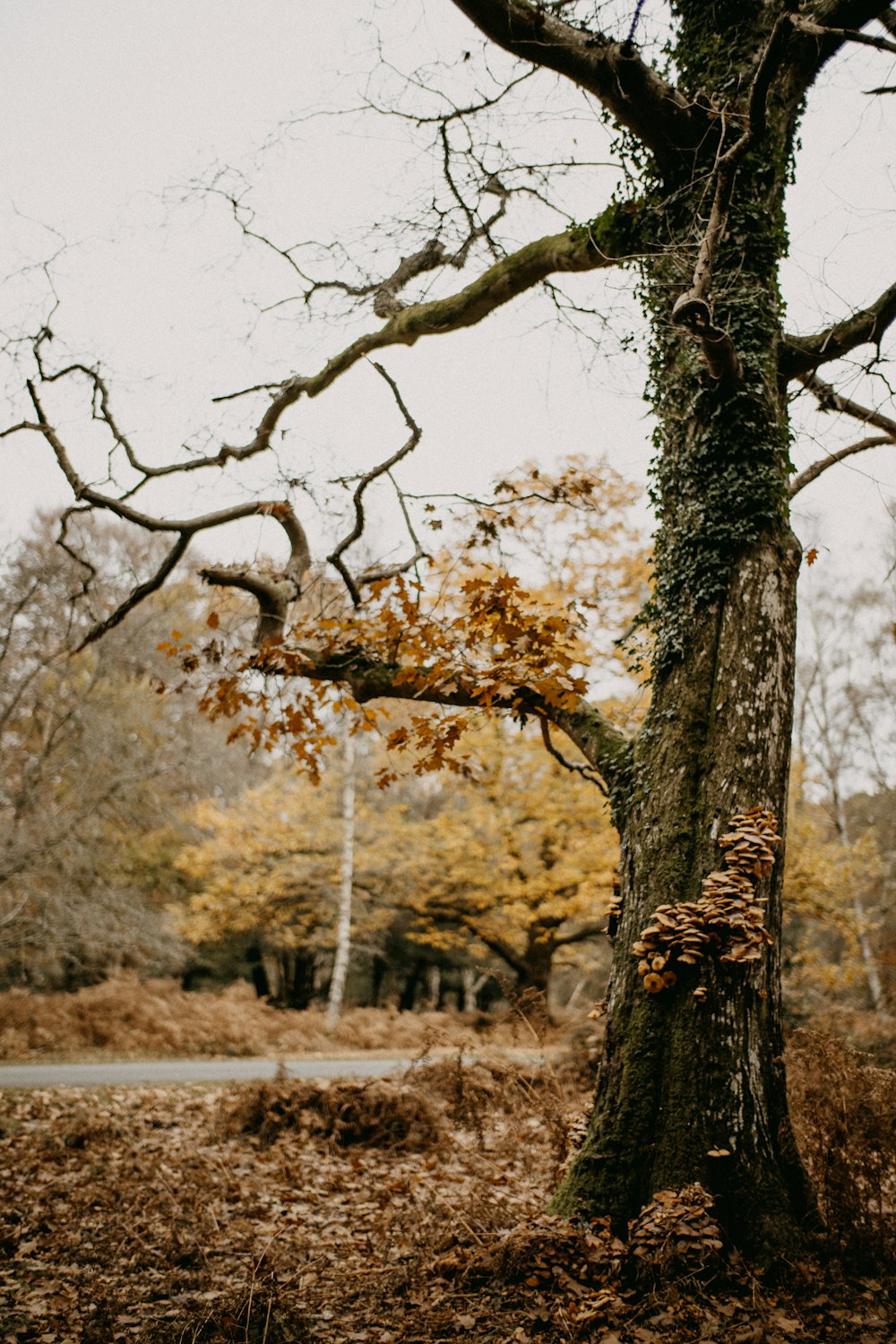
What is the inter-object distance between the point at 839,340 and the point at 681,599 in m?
2.11

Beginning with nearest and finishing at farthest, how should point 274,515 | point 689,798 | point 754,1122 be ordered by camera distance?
point 754,1122 → point 689,798 → point 274,515

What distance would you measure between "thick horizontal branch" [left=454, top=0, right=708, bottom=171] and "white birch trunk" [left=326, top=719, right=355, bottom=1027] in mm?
14186

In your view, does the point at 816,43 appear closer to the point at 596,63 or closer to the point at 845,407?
the point at 596,63

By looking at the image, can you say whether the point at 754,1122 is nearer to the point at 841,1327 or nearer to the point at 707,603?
the point at 841,1327

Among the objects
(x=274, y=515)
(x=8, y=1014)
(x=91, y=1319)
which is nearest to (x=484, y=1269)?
(x=91, y=1319)

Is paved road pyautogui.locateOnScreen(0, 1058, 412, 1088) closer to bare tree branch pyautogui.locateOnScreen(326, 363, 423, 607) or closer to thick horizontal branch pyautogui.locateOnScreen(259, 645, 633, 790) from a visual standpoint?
thick horizontal branch pyautogui.locateOnScreen(259, 645, 633, 790)

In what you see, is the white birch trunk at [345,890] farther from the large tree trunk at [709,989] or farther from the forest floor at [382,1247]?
the large tree trunk at [709,989]

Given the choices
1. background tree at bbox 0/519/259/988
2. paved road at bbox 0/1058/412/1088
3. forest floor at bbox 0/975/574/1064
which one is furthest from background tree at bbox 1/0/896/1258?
forest floor at bbox 0/975/574/1064

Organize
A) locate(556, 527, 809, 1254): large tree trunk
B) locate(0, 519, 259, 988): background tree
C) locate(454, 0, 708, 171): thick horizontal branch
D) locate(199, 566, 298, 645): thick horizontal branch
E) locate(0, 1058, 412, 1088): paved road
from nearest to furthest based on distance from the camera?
locate(556, 527, 809, 1254): large tree trunk < locate(454, 0, 708, 171): thick horizontal branch < locate(199, 566, 298, 645): thick horizontal branch < locate(0, 1058, 412, 1088): paved road < locate(0, 519, 259, 988): background tree

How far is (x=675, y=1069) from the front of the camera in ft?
12.6

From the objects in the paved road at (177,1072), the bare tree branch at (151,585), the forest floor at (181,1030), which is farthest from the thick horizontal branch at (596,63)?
the forest floor at (181,1030)

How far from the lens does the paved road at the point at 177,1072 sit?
9648mm

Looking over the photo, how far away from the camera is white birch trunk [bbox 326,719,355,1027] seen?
1788cm

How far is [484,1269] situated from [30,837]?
516 inches
